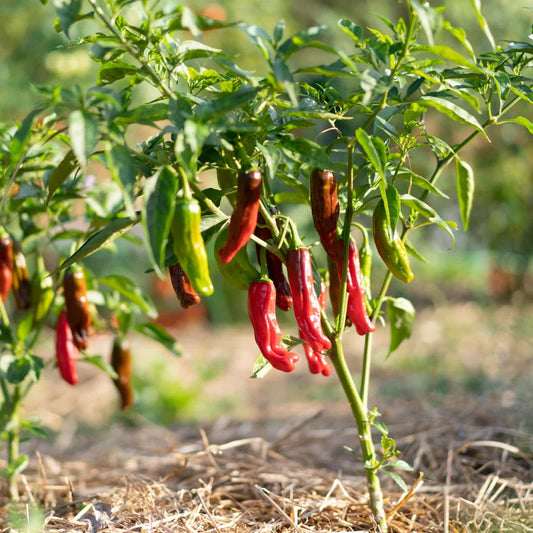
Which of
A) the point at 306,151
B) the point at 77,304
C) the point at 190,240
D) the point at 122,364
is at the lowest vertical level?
the point at 122,364

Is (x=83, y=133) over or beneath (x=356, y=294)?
over

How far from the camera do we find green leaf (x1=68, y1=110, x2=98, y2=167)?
910mm

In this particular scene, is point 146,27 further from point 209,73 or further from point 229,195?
point 229,195

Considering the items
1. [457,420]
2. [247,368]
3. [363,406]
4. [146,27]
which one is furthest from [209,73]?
[247,368]

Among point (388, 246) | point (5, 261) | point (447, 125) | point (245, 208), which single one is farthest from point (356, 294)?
point (447, 125)

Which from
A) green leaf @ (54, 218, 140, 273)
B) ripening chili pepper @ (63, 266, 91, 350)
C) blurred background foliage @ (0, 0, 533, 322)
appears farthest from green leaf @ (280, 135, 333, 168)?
blurred background foliage @ (0, 0, 533, 322)

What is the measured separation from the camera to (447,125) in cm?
594

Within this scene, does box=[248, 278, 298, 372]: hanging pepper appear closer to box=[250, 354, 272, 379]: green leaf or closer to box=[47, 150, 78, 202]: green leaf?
box=[250, 354, 272, 379]: green leaf

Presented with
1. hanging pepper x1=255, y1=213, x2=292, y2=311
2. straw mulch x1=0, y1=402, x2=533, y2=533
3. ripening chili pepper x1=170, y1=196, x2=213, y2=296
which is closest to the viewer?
ripening chili pepper x1=170, y1=196, x2=213, y2=296

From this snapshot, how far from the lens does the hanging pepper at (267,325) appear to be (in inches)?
50.0

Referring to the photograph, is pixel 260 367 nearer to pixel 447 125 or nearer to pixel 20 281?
pixel 20 281

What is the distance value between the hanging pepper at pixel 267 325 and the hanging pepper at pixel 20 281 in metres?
0.74

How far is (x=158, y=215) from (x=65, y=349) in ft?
2.97

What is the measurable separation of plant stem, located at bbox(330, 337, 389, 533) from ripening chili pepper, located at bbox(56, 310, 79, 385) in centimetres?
77
